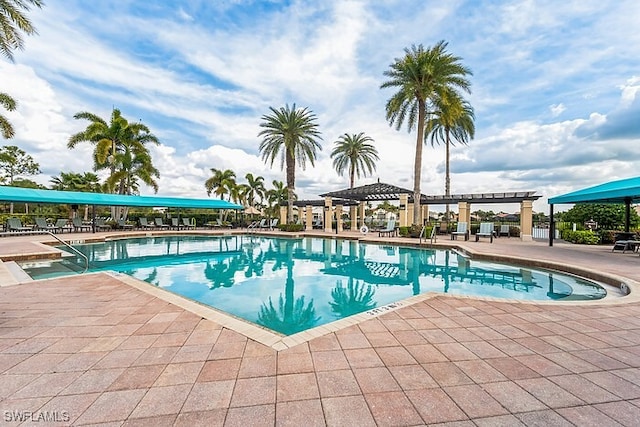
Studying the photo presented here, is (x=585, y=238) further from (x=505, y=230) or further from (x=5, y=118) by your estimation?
(x=5, y=118)

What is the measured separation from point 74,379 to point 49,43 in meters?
11.8

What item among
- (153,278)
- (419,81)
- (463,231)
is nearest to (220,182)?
(419,81)

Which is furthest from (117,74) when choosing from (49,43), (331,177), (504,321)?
(331,177)

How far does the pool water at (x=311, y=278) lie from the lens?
18.8 ft

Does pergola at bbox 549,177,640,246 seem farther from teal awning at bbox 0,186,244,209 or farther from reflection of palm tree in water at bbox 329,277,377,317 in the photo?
teal awning at bbox 0,186,244,209

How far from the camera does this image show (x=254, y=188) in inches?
1359

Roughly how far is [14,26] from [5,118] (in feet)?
14.5

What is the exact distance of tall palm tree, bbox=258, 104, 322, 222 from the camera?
781 inches

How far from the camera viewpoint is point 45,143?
19719 millimetres

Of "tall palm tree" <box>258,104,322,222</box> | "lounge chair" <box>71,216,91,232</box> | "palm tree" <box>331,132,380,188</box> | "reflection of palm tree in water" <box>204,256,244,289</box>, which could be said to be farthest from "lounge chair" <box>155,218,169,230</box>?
"palm tree" <box>331,132,380,188</box>

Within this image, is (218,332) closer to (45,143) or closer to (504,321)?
(504,321)

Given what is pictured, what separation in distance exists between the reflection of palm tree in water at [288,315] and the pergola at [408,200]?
1219cm

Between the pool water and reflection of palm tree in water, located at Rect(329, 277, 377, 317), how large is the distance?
0.8 inches

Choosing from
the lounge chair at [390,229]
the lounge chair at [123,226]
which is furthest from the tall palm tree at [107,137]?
the lounge chair at [390,229]
